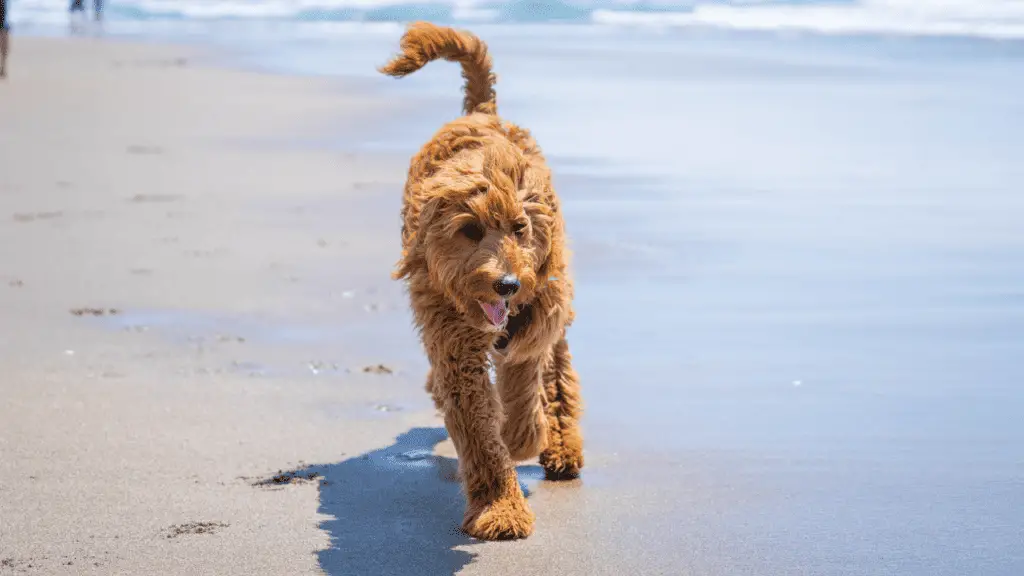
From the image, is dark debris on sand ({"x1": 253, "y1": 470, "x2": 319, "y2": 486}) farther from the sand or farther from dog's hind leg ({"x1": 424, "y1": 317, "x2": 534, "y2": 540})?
dog's hind leg ({"x1": 424, "y1": 317, "x2": 534, "y2": 540})

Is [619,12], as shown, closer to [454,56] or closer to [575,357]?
[575,357]

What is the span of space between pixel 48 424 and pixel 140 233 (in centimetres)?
359

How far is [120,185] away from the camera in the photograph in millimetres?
9938

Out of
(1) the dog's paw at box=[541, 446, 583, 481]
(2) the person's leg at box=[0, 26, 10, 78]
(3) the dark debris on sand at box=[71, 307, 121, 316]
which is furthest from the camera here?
(2) the person's leg at box=[0, 26, 10, 78]

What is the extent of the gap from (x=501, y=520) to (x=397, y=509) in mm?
402

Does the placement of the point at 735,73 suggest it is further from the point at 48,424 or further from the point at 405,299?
the point at 48,424

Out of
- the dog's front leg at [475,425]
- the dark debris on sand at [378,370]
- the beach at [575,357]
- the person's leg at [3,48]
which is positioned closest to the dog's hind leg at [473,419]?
the dog's front leg at [475,425]

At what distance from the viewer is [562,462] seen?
179 inches

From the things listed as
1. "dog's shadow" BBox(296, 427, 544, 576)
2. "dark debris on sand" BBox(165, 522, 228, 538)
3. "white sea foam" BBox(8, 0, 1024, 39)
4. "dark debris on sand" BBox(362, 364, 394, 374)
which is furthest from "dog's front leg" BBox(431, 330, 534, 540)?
"white sea foam" BBox(8, 0, 1024, 39)

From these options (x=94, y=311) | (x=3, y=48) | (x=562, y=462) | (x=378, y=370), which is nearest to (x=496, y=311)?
(x=562, y=462)

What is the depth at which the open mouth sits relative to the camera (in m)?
3.81

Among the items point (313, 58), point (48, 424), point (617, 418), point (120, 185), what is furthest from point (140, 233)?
point (313, 58)

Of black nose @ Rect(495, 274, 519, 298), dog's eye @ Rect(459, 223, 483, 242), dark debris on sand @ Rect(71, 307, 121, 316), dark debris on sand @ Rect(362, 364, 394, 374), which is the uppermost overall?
dog's eye @ Rect(459, 223, 483, 242)

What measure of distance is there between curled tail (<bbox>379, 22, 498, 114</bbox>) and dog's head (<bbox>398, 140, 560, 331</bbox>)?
1049 mm
